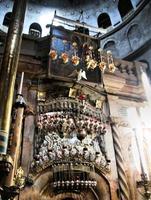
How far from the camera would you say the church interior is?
716 cm

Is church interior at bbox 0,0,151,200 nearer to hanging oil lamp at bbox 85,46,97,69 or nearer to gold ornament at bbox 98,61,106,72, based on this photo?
hanging oil lamp at bbox 85,46,97,69

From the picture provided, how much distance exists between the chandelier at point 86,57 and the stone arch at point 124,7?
981 cm

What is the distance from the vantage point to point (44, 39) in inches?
409

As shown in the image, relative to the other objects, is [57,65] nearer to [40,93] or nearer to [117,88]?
[40,93]

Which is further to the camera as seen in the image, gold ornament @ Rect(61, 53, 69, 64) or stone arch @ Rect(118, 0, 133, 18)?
stone arch @ Rect(118, 0, 133, 18)

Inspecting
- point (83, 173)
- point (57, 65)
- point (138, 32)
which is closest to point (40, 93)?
point (57, 65)

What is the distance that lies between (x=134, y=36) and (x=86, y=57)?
8.83m

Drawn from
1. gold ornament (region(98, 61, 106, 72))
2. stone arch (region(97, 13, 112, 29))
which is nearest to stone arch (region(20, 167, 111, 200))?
gold ornament (region(98, 61, 106, 72))

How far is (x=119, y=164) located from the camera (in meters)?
8.30

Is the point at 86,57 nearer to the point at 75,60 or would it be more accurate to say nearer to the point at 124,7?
the point at 75,60

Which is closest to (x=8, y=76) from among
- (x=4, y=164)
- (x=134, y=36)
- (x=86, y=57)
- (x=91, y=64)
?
(x=4, y=164)

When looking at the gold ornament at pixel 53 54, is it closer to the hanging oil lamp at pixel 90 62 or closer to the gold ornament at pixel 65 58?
the gold ornament at pixel 65 58

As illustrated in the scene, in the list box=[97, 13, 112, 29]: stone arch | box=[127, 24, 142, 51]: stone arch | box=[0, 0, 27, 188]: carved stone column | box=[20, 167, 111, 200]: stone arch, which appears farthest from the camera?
box=[97, 13, 112, 29]: stone arch

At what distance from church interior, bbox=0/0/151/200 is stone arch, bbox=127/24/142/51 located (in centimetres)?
607
